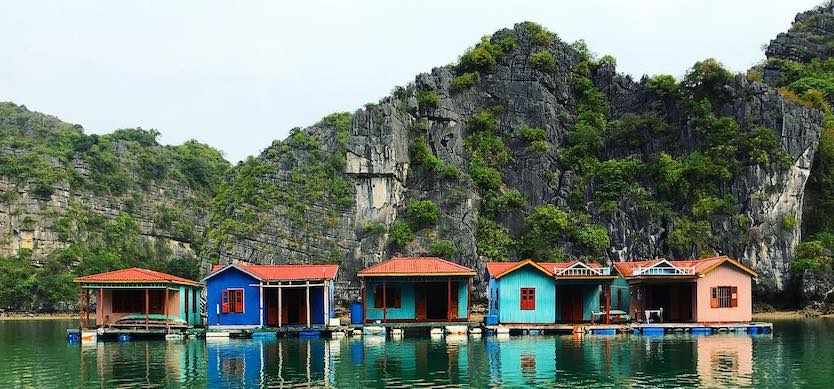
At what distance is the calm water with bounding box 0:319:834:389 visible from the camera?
27.1m

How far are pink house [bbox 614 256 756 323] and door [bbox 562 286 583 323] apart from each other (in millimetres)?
2792

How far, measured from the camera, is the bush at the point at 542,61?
83250 millimetres

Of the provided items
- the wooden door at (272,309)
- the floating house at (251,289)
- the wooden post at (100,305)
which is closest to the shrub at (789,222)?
the floating house at (251,289)

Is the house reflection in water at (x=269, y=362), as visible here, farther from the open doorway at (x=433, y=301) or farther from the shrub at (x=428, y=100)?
the shrub at (x=428, y=100)

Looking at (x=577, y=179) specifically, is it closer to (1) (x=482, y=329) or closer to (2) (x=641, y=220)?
(2) (x=641, y=220)

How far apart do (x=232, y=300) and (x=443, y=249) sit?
2324 centimetres

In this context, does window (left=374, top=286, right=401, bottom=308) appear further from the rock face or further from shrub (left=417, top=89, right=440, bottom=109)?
shrub (left=417, top=89, right=440, bottom=109)

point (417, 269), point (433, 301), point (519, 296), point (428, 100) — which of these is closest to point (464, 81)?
point (428, 100)

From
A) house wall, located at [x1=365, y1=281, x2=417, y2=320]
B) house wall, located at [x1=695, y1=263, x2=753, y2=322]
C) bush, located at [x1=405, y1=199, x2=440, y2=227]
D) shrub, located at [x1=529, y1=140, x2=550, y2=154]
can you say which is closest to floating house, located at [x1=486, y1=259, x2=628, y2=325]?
house wall, located at [x1=695, y1=263, x2=753, y2=322]

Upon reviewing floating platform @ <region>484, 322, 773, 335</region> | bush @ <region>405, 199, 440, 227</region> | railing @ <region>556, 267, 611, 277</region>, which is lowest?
floating platform @ <region>484, 322, 773, 335</region>

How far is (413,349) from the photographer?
38.4m

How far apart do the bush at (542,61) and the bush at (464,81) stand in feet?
18.6

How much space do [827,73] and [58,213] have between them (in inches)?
3459

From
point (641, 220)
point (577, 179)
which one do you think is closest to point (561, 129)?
point (577, 179)
